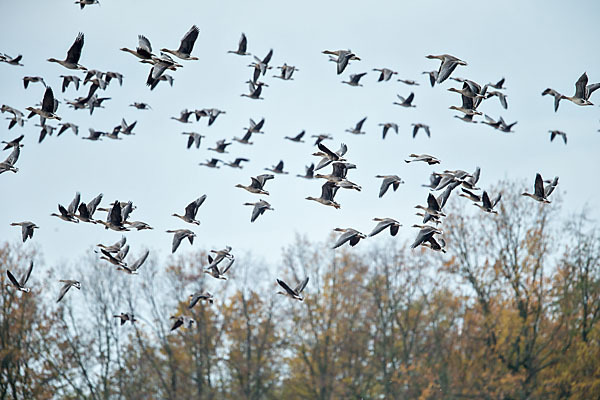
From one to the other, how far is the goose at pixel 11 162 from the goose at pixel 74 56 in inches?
110

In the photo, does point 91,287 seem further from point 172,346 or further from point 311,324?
point 311,324

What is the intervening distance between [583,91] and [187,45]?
943 centimetres

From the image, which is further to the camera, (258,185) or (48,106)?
(258,185)

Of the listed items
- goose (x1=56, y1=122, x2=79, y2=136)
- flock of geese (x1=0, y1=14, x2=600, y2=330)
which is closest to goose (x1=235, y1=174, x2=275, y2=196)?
flock of geese (x1=0, y1=14, x2=600, y2=330)

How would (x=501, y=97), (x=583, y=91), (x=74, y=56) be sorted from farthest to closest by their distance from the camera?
(x=501, y=97) < (x=583, y=91) < (x=74, y=56)

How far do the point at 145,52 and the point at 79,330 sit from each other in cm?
2699

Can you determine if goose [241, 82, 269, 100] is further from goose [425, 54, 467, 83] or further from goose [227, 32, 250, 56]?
goose [425, 54, 467, 83]

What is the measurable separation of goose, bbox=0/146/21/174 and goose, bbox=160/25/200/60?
486cm

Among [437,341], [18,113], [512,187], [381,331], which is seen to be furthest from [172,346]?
[18,113]

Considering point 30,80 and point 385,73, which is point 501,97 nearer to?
point 385,73

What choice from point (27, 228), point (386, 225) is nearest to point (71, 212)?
point (27, 228)

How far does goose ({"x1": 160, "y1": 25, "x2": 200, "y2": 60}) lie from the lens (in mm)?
16688

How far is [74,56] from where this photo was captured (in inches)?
690

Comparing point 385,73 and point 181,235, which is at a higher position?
point 385,73
